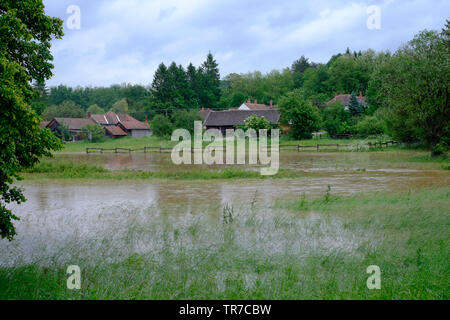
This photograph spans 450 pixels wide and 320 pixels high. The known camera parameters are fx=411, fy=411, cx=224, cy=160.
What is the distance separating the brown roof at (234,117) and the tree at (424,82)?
4161 cm

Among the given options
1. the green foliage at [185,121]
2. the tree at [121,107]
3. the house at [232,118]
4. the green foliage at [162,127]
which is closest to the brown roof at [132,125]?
the house at [232,118]

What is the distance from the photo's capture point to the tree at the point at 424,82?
106 ft

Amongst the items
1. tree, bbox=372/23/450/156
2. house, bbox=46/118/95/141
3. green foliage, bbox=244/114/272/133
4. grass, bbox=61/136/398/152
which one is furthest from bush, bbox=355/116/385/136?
house, bbox=46/118/95/141

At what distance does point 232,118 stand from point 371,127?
98.7 ft

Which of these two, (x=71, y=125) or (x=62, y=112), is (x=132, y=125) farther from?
(x=62, y=112)

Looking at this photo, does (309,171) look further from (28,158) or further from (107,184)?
(28,158)

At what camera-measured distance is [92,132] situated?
2958 inches

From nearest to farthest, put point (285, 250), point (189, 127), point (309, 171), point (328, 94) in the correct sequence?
point (285, 250) → point (309, 171) → point (189, 127) → point (328, 94)

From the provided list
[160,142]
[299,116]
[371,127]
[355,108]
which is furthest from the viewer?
[355,108]

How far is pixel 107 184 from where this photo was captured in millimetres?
24812

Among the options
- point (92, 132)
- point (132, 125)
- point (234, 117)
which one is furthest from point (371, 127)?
point (132, 125)

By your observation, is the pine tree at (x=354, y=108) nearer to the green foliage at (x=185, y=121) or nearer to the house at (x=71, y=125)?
the green foliage at (x=185, y=121)

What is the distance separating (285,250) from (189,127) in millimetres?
62606

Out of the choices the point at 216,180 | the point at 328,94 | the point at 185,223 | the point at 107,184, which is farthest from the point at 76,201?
the point at 328,94
